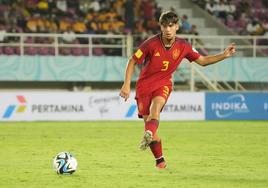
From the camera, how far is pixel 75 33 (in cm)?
2656

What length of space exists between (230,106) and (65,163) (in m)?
16.7

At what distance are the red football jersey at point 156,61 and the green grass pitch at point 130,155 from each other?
1.29 m

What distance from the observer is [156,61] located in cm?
1065

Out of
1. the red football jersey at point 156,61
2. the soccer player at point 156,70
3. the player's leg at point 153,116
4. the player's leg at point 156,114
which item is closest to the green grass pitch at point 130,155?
the player's leg at point 156,114

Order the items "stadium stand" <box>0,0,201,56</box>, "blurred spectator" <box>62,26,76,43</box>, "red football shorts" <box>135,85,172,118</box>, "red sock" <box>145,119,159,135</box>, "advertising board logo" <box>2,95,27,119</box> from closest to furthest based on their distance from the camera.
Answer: "red sock" <box>145,119,159,135</box> < "red football shorts" <box>135,85,172,118</box> < "advertising board logo" <box>2,95,27,119</box> < "blurred spectator" <box>62,26,76,43</box> < "stadium stand" <box>0,0,201,56</box>

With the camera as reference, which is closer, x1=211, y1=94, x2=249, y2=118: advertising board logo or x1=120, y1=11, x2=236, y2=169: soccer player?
x1=120, y1=11, x2=236, y2=169: soccer player

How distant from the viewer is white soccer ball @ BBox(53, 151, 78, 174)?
9.80m

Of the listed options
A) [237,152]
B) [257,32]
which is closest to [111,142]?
[237,152]

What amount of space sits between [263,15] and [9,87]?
11.8 metres

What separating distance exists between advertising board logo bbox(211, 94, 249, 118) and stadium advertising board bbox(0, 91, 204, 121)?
107 centimetres

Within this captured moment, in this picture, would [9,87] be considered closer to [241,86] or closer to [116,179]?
[241,86]

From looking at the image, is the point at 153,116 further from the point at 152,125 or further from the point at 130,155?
the point at 130,155

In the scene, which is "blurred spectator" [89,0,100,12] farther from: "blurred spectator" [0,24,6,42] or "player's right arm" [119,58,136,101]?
"player's right arm" [119,58,136,101]

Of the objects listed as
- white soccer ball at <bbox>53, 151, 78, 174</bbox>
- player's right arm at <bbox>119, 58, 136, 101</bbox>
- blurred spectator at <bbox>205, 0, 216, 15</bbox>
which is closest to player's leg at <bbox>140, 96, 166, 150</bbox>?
player's right arm at <bbox>119, 58, 136, 101</bbox>
